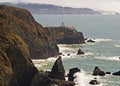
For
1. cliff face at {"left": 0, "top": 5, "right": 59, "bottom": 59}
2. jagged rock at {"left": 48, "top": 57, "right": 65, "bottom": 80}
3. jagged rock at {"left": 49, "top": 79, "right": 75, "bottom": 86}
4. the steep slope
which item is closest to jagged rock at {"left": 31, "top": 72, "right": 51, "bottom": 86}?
jagged rock at {"left": 49, "top": 79, "right": 75, "bottom": 86}

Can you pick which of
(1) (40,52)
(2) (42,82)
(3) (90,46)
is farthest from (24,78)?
(3) (90,46)

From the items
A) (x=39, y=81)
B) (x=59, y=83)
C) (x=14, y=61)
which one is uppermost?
(x=14, y=61)

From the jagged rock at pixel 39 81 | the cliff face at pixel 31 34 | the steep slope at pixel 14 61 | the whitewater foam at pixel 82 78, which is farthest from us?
the cliff face at pixel 31 34

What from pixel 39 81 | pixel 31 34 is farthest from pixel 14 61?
pixel 31 34

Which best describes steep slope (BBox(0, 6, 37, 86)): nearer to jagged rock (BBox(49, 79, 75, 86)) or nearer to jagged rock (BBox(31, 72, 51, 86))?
jagged rock (BBox(31, 72, 51, 86))

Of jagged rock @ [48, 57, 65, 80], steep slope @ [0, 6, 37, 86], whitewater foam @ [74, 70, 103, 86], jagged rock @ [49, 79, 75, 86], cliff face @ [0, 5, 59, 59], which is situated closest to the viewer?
steep slope @ [0, 6, 37, 86]

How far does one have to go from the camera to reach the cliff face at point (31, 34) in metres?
145

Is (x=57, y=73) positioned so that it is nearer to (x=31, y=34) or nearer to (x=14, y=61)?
(x=14, y=61)

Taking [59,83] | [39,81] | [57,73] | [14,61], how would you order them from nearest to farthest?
[14,61] < [39,81] < [59,83] < [57,73]

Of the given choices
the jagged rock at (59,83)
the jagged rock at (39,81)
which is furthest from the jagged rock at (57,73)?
the jagged rock at (39,81)

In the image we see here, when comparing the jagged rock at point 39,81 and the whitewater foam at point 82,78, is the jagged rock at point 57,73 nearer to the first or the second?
the whitewater foam at point 82,78

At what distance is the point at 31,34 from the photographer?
151000mm

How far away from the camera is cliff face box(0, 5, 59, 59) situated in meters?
145

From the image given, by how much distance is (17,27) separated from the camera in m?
147
